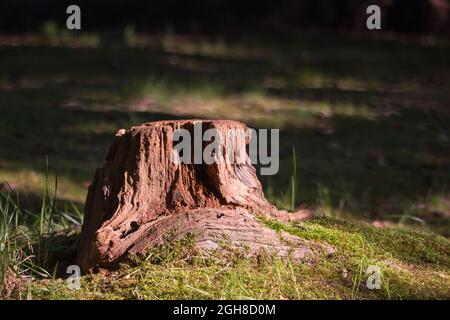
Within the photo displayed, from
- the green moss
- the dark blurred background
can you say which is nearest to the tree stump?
the green moss

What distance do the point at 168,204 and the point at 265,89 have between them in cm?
526

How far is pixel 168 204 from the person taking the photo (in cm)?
365

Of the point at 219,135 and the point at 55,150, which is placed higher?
the point at 219,135

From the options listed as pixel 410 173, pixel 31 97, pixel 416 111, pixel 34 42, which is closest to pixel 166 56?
pixel 34 42

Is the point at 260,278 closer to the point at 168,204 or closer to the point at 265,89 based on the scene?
the point at 168,204

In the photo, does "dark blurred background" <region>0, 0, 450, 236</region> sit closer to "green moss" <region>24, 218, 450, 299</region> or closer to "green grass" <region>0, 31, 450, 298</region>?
"green grass" <region>0, 31, 450, 298</region>

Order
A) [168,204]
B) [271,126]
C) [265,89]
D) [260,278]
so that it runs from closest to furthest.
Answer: [260,278] < [168,204] < [271,126] < [265,89]

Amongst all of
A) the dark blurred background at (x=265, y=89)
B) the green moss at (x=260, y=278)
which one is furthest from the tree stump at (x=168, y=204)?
the dark blurred background at (x=265, y=89)

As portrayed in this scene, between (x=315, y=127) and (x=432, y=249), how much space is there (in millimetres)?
3767

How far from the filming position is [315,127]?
7.76m

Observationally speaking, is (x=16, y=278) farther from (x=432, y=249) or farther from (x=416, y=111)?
(x=416, y=111)

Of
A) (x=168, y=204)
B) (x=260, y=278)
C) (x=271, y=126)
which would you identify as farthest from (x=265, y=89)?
(x=260, y=278)

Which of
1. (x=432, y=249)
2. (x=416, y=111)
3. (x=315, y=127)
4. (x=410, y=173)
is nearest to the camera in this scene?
(x=432, y=249)

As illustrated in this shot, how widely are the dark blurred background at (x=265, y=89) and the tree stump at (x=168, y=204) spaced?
0.52m
